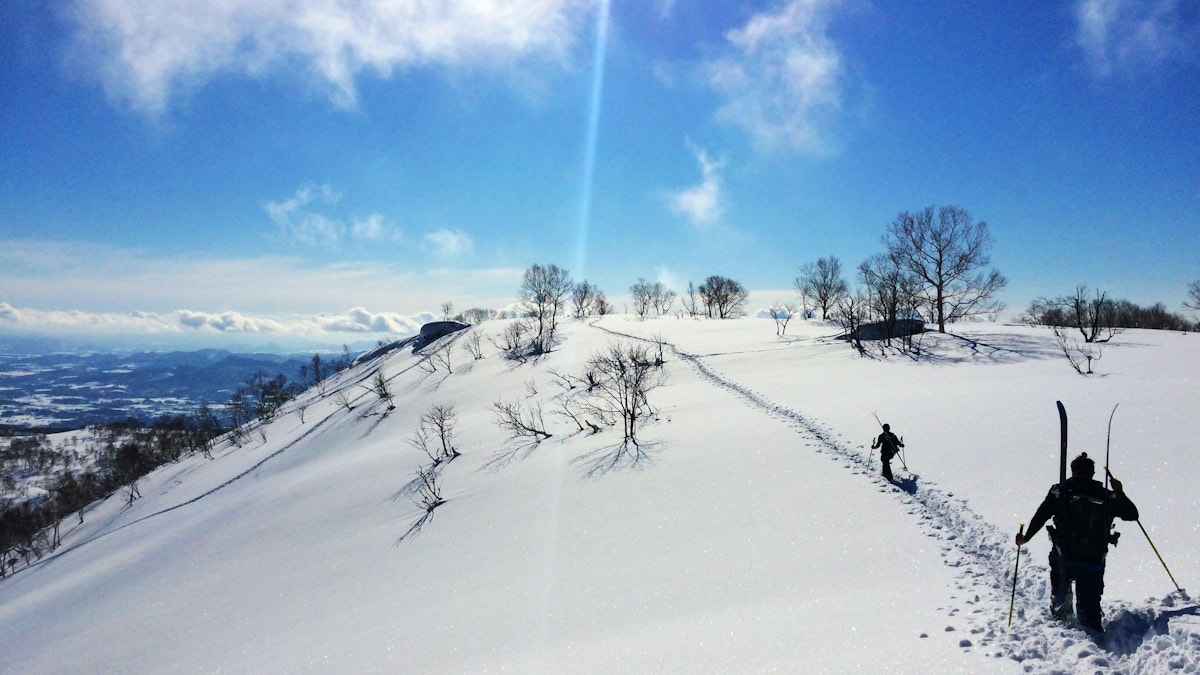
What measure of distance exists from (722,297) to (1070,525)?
86.9 metres

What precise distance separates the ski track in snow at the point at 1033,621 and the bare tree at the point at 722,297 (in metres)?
83.2

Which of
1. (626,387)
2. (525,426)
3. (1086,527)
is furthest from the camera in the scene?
(525,426)

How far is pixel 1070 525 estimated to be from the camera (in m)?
5.56

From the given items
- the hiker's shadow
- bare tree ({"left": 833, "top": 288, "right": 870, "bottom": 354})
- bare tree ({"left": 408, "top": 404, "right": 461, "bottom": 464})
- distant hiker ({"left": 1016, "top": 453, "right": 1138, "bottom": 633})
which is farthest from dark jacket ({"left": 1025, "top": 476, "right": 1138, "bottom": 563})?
bare tree ({"left": 833, "top": 288, "right": 870, "bottom": 354})

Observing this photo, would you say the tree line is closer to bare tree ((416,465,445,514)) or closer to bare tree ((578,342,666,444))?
bare tree ((416,465,445,514))

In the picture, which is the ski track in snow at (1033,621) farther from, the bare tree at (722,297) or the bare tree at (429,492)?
the bare tree at (722,297)

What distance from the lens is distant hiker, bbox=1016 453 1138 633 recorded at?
5.34 m

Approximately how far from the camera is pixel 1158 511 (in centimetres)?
796

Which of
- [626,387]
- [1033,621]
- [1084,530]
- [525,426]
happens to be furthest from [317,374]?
[1084,530]

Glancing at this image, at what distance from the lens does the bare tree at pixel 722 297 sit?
296 feet

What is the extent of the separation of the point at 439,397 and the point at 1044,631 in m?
37.5

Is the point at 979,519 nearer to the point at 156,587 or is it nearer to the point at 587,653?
the point at 587,653

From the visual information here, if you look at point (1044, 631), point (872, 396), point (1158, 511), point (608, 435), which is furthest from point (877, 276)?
point (1044, 631)

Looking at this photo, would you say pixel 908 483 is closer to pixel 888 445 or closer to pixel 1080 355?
pixel 888 445
